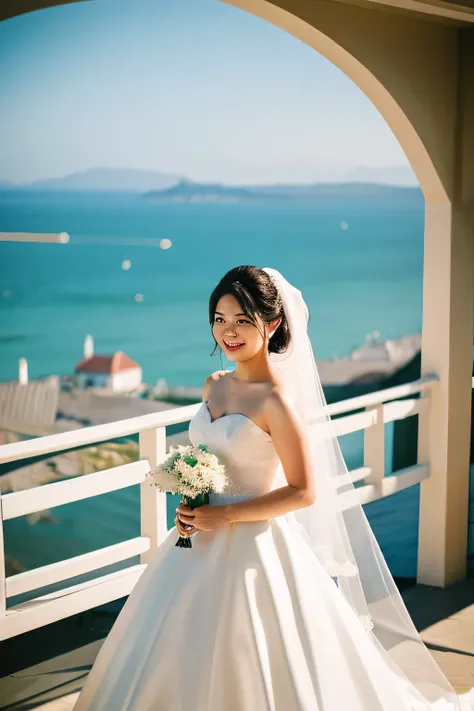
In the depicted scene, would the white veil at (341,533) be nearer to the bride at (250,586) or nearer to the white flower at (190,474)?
the bride at (250,586)

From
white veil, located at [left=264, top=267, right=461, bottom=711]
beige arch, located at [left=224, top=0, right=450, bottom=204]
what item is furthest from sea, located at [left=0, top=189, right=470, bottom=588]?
white veil, located at [left=264, top=267, right=461, bottom=711]

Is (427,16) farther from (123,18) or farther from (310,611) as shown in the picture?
(123,18)

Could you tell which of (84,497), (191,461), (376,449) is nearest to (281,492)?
(191,461)

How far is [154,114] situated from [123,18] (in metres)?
1.68

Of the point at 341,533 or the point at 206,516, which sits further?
the point at 341,533

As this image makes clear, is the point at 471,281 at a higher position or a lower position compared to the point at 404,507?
higher

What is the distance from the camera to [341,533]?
10.2 feet

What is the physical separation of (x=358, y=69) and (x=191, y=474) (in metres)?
2.36

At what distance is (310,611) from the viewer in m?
2.64

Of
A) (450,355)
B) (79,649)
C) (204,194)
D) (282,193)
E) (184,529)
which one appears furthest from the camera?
(282,193)

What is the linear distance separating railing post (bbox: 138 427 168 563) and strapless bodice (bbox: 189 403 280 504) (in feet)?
3.10

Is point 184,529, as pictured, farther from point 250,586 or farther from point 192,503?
point 250,586

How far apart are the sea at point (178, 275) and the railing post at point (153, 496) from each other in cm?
1235

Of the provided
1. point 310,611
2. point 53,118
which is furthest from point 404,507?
point 53,118
